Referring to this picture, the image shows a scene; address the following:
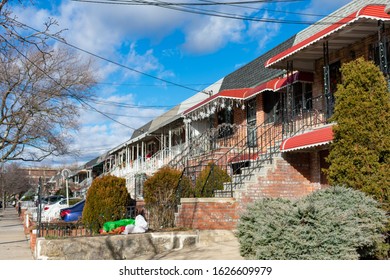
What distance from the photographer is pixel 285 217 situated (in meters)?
7.32

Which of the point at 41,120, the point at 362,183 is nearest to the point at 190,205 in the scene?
the point at 362,183

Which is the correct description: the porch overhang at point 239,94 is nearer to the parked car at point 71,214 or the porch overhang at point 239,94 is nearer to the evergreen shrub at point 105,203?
the evergreen shrub at point 105,203

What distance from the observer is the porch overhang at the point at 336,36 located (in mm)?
10562

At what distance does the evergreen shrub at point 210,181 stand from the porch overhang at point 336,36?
3.80 meters

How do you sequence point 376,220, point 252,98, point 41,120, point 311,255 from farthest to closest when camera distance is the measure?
point 41,120 < point 252,98 < point 376,220 < point 311,255

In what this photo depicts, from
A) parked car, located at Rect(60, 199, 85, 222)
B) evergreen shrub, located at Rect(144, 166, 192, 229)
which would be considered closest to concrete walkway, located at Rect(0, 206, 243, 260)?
evergreen shrub, located at Rect(144, 166, 192, 229)

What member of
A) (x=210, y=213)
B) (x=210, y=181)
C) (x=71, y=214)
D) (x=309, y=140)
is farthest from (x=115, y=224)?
(x=71, y=214)

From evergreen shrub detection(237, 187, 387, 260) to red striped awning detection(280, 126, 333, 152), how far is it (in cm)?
295

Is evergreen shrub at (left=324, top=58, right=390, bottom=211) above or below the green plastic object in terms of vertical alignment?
above

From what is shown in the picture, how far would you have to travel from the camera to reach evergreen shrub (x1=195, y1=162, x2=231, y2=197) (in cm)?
1369

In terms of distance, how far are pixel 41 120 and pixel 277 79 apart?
1553 centimetres

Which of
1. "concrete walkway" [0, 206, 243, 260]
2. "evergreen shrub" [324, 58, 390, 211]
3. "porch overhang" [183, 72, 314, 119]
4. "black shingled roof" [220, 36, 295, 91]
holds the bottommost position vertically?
"concrete walkway" [0, 206, 243, 260]

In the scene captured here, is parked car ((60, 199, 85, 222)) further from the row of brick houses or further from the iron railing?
the iron railing
